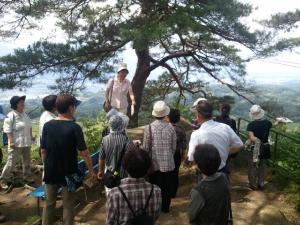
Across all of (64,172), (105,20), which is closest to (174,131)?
(64,172)

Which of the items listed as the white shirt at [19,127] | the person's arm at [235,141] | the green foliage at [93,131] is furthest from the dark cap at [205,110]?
the green foliage at [93,131]

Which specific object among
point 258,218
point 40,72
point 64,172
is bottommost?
point 258,218

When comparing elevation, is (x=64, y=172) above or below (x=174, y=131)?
below

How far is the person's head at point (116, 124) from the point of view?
3.82 meters

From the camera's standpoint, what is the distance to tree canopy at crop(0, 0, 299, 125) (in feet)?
25.4

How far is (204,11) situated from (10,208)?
18.0ft

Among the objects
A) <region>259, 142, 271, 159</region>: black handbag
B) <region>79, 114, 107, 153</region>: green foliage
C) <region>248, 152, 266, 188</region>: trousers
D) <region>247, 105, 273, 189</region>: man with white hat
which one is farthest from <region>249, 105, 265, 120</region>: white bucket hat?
<region>79, 114, 107, 153</region>: green foliage

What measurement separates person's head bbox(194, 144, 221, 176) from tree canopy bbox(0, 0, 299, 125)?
490 cm

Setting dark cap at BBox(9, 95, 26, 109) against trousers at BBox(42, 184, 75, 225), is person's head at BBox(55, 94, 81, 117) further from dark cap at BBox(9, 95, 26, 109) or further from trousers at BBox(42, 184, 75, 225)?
dark cap at BBox(9, 95, 26, 109)

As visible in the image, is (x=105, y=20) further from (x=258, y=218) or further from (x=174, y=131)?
(x=258, y=218)

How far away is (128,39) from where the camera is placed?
7.57 m

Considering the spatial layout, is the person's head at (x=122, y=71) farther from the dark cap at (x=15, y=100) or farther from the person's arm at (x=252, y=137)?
the person's arm at (x=252, y=137)

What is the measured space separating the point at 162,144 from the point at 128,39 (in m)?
3.74

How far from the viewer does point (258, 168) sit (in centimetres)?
573
